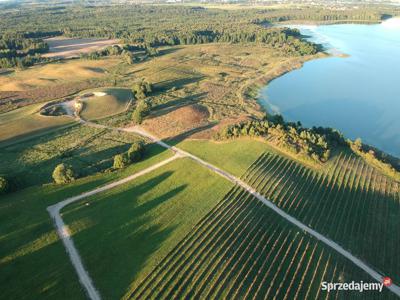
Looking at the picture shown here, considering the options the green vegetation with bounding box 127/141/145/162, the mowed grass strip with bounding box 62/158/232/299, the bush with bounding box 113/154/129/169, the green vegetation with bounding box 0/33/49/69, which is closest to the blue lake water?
the mowed grass strip with bounding box 62/158/232/299

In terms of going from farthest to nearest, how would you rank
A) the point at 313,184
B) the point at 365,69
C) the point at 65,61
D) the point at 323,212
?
1. the point at 65,61
2. the point at 365,69
3. the point at 313,184
4. the point at 323,212

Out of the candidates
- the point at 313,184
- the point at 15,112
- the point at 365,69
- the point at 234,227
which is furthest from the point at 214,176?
the point at 365,69

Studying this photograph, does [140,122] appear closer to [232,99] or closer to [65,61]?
[232,99]

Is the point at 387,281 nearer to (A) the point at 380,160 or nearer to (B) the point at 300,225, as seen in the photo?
(B) the point at 300,225

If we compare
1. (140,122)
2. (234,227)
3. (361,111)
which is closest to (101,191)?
(234,227)

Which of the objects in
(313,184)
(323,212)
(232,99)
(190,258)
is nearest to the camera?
(190,258)

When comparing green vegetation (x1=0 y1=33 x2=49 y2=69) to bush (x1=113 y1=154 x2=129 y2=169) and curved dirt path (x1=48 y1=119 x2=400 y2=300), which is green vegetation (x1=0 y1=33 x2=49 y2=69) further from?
curved dirt path (x1=48 y1=119 x2=400 y2=300)

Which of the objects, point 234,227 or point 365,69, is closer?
point 234,227

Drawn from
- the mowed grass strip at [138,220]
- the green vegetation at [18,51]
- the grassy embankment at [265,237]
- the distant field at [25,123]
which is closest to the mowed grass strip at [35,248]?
the mowed grass strip at [138,220]
